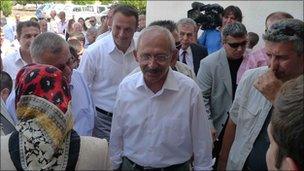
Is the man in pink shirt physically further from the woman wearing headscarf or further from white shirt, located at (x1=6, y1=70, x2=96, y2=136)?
the woman wearing headscarf

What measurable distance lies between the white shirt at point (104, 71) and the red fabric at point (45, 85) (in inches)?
88.1

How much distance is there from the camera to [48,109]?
6.14 ft

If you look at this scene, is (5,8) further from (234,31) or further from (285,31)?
(285,31)

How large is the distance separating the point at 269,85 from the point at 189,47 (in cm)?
284

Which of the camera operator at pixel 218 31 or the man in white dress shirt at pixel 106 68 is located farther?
the camera operator at pixel 218 31

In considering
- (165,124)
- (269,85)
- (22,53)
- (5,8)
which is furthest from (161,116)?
(5,8)

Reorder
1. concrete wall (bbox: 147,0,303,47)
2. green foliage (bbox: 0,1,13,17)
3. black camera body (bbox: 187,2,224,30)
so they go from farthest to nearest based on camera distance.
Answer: green foliage (bbox: 0,1,13,17), concrete wall (bbox: 147,0,303,47), black camera body (bbox: 187,2,224,30)

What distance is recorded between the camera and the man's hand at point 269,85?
9.38 feet

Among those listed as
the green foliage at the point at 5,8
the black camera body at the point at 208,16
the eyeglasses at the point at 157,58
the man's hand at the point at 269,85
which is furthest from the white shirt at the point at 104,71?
the green foliage at the point at 5,8

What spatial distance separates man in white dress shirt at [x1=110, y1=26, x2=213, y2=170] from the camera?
2.98 metres

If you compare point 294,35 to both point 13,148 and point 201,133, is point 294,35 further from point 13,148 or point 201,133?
point 13,148

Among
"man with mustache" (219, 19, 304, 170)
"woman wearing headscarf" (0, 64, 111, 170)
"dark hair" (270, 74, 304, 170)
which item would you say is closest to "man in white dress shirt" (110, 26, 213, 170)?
"man with mustache" (219, 19, 304, 170)

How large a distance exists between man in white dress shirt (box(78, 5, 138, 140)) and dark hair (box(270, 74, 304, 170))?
2957mm

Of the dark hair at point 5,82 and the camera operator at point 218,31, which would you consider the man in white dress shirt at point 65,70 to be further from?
the camera operator at point 218,31
